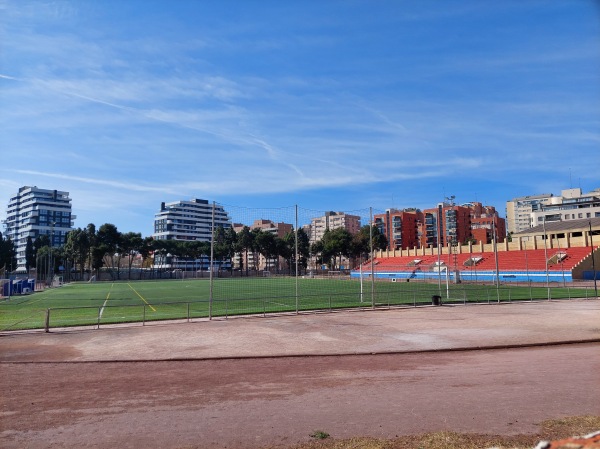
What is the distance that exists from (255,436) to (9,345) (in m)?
14.1

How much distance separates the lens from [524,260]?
6969 centimetres

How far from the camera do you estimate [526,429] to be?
22.0ft

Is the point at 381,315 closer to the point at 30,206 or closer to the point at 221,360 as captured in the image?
the point at 221,360

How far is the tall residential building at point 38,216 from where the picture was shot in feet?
552

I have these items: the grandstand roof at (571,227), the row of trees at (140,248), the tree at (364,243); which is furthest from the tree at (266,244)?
the grandstand roof at (571,227)

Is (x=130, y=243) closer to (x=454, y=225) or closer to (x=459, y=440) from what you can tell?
(x=454, y=225)

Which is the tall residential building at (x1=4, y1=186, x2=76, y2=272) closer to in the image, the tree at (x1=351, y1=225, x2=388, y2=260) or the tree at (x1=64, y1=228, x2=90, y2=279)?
the tree at (x1=64, y1=228, x2=90, y2=279)

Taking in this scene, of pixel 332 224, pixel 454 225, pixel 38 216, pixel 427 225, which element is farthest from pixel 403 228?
pixel 38 216

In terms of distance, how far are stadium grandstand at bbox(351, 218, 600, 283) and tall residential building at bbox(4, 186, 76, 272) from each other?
445ft

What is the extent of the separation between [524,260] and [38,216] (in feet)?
546

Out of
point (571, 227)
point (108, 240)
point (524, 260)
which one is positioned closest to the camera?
point (524, 260)

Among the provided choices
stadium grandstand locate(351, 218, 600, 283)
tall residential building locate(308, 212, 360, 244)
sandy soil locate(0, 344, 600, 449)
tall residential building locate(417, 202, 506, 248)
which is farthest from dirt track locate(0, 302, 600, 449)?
tall residential building locate(417, 202, 506, 248)

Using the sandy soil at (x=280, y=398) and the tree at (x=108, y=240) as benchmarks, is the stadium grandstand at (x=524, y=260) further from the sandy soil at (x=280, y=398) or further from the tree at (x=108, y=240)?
the tree at (x=108, y=240)

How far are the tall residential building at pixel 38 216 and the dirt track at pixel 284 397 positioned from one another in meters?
175
